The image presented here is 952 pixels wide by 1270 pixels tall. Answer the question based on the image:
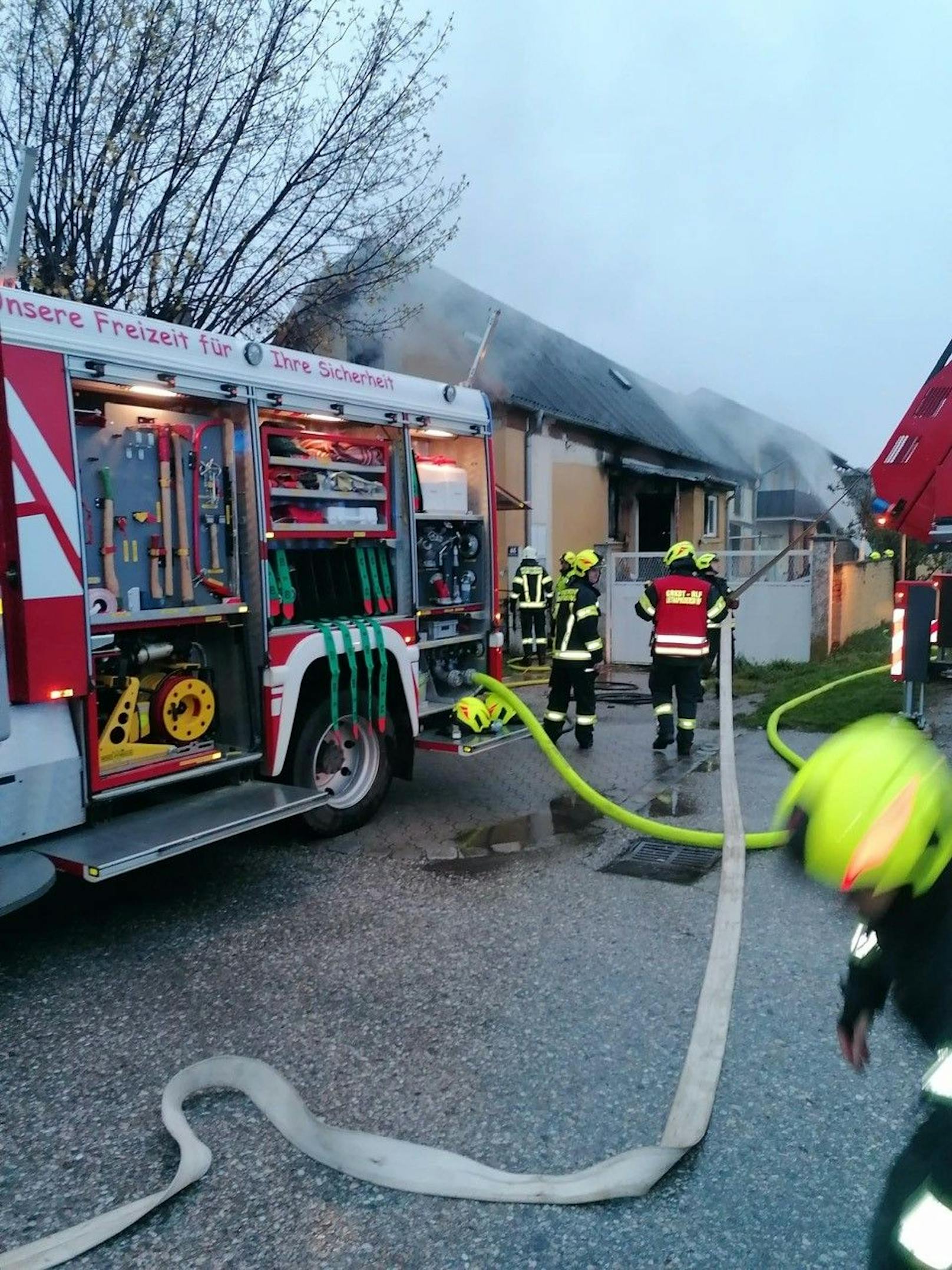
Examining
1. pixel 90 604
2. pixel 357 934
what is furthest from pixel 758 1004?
pixel 90 604

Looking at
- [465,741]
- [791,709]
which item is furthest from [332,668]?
[791,709]

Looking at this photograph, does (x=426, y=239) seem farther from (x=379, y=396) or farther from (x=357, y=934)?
(x=357, y=934)

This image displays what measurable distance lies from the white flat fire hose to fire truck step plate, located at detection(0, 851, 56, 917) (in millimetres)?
925

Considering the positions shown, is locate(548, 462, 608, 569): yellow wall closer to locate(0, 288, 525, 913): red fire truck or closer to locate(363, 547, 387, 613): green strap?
locate(0, 288, 525, 913): red fire truck

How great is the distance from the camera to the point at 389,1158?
2689mm

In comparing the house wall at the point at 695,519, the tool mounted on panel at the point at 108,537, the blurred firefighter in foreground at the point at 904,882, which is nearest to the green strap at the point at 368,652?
the tool mounted on panel at the point at 108,537

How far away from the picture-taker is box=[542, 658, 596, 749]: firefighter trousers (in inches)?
310

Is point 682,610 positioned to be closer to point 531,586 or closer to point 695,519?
point 531,586

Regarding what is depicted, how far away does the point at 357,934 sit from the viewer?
429cm

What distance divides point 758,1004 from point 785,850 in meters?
2.19

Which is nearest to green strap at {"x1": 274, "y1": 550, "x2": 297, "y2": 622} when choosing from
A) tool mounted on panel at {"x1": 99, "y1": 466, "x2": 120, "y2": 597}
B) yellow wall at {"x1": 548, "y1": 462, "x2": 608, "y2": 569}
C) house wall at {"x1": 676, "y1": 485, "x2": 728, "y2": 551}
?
tool mounted on panel at {"x1": 99, "y1": 466, "x2": 120, "y2": 597}

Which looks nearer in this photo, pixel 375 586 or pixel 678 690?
pixel 375 586

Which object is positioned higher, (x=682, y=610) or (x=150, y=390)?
(x=150, y=390)

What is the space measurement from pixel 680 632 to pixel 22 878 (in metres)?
5.45
